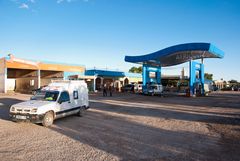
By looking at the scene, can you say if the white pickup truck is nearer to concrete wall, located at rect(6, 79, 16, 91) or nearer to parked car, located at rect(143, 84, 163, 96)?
parked car, located at rect(143, 84, 163, 96)

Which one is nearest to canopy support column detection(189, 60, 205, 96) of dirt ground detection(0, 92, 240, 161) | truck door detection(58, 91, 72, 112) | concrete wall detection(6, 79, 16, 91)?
dirt ground detection(0, 92, 240, 161)

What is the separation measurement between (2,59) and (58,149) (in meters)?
29.5

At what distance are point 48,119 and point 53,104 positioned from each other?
753 millimetres

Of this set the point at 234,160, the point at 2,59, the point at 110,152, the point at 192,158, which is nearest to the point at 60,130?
the point at 110,152

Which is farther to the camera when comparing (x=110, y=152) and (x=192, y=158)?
(x=110, y=152)

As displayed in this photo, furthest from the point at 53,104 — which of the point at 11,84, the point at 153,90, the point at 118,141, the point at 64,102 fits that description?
the point at 11,84

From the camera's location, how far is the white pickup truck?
8.36 meters

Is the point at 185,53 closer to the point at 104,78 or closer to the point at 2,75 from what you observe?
the point at 104,78

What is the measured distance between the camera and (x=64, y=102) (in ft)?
32.8

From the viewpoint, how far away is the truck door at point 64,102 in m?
9.74

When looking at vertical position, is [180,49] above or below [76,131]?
above

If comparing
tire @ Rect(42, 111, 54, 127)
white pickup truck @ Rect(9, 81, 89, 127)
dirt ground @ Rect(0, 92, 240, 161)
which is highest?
white pickup truck @ Rect(9, 81, 89, 127)

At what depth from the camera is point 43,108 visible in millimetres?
8508

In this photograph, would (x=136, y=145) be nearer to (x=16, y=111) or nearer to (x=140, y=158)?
(x=140, y=158)
